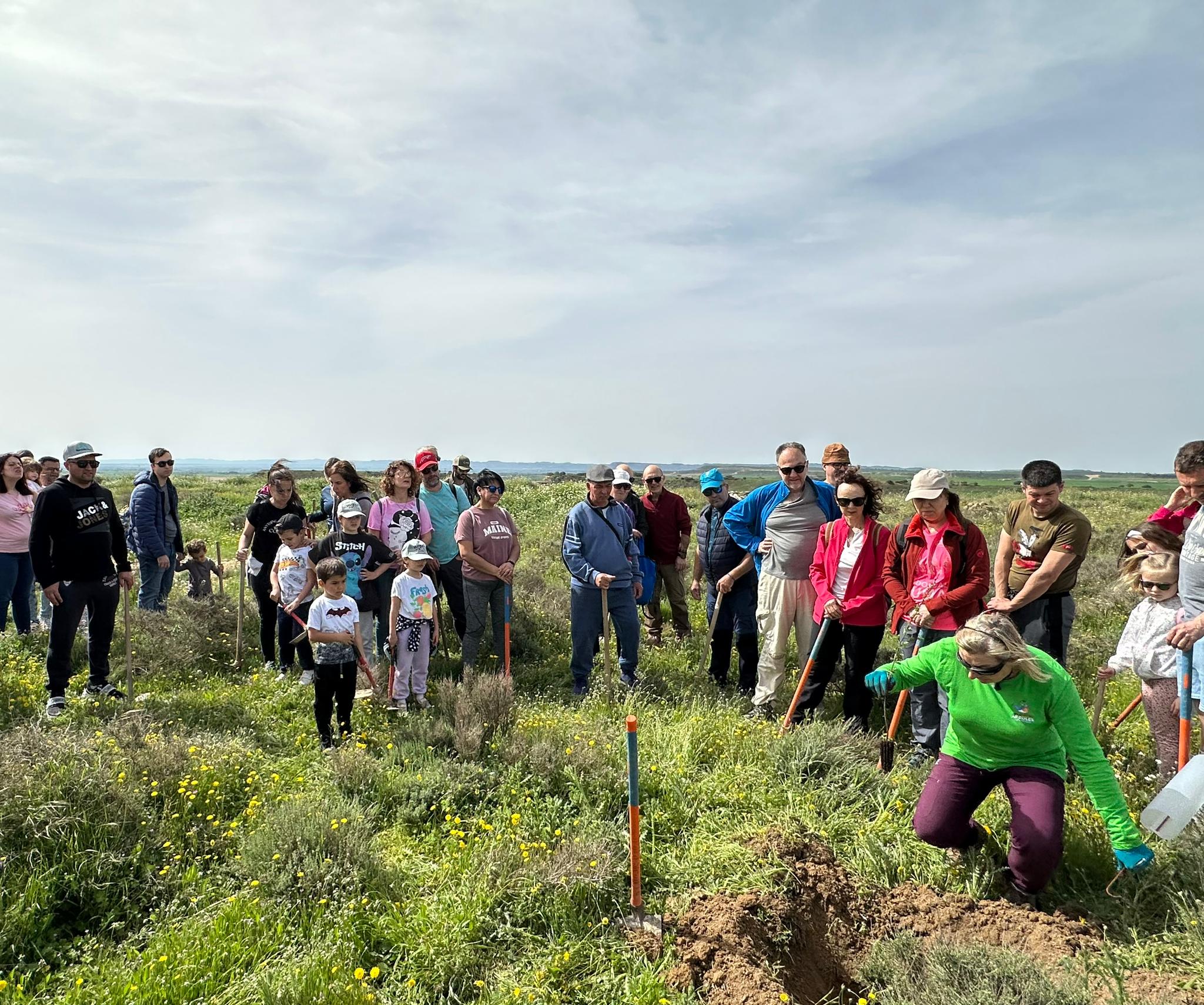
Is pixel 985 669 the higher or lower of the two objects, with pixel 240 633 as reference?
higher

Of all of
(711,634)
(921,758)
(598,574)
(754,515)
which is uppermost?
(754,515)

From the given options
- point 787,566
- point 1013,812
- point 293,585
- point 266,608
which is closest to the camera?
point 1013,812

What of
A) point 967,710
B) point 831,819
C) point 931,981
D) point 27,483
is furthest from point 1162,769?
point 27,483

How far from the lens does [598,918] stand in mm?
3857

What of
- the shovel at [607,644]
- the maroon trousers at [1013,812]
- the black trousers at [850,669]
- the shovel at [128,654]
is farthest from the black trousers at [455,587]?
the maroon trousers at [1013,812]

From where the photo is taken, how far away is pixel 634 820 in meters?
3.94

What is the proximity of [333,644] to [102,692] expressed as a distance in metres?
2.64

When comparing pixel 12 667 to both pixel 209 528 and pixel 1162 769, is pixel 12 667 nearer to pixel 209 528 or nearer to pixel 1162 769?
→ pixel 1162 769

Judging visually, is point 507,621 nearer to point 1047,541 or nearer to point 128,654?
point 128,654

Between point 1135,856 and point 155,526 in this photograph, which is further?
point 155,526

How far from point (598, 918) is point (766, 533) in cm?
368

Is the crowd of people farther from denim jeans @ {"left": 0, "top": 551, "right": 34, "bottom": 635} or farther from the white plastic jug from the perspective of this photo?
the white plastic jug

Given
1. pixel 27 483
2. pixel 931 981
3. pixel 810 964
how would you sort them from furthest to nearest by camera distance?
pixel 27 483, pixel 810 964, pixel 931 981

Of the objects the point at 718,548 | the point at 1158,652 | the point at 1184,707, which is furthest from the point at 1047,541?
the point at 718,548
